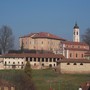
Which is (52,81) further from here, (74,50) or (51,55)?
(74,50)

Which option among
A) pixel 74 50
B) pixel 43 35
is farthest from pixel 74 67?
pixel 43 35

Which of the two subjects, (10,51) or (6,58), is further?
(10,51)

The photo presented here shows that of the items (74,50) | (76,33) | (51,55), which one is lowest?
(51,55)

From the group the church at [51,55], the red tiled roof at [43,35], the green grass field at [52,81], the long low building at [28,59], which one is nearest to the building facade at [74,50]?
the church at [51,55]

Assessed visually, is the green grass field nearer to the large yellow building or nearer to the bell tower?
the large yellow building

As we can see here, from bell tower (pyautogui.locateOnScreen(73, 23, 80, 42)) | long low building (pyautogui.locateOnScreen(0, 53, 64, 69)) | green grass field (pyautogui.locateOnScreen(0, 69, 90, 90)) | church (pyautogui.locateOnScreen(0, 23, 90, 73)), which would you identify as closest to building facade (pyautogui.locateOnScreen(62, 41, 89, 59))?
church (pyautogui.locateOnScreen(0, 23, 90, 73))

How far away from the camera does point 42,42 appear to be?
308ft

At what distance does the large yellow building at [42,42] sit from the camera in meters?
94.0

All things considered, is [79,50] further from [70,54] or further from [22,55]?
[22,55]

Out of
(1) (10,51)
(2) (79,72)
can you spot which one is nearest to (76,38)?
(1) (10,51)

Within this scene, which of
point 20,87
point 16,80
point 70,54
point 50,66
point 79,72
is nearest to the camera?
point 20,87

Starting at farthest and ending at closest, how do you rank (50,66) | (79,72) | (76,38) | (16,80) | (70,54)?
(76,38) < (70,54) < (50,66) < (79,72) < (16,80)

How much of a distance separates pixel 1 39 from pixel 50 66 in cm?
1812

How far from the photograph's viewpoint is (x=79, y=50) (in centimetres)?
8075
